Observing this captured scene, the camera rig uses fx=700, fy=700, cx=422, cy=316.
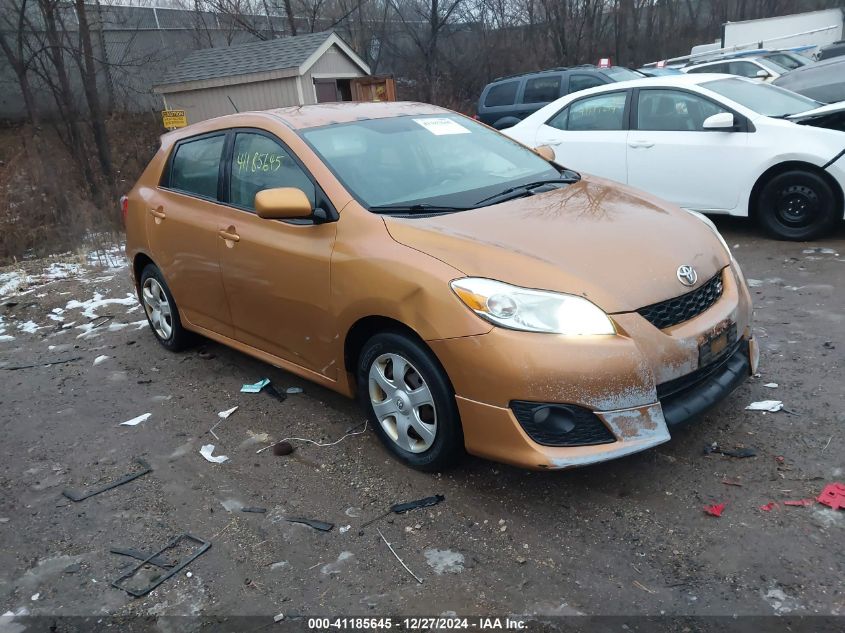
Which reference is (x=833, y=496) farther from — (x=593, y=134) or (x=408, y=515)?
(x=593, y=134)

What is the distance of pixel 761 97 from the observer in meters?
7.21

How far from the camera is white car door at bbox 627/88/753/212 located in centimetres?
682

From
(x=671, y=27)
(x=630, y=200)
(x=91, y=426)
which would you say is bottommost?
(x=91, y=426)

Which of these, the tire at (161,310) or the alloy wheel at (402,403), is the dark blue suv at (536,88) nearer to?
the tire at (161,310)

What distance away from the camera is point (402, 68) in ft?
105

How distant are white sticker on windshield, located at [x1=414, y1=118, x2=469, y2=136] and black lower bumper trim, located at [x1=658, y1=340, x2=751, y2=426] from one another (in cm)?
215

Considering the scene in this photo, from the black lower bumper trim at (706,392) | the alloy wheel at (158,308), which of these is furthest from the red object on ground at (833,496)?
the alloy wheel at (158,308)

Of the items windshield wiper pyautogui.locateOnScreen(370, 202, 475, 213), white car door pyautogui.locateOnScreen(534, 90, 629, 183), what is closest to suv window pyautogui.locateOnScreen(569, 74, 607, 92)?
white car door pyautogui.locateOnScreen(534, 90, 629, 183)

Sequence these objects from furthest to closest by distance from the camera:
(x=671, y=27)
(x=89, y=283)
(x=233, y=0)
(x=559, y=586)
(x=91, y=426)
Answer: (x=671, y=27) → (x=233, y=0) → (x=89, y=283) → (x=91, y=426) → (x=559, y=586)

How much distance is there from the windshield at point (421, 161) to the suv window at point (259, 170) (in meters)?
0.18

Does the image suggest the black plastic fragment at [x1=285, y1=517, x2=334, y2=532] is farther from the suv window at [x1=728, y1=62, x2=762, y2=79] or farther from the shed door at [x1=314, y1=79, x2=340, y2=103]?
the shed door at [x1=314, y1=79, x2=340, y2=103]

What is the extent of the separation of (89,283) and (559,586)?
718cm

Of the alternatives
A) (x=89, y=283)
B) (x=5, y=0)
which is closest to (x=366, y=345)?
(x=89, y=283)

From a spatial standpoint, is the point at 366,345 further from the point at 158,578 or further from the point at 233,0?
the point at 233,0
